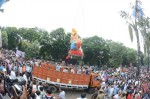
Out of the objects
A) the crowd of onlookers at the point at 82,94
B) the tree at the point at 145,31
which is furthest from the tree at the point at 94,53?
the crowd of onlookers at the point at 82,94

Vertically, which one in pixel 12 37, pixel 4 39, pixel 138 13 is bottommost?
pixel 138 13

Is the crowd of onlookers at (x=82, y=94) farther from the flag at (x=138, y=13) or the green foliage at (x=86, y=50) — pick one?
the green foliage at (x=86, y=50)

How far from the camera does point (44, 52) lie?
58781mm

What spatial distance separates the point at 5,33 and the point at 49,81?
1981 inches

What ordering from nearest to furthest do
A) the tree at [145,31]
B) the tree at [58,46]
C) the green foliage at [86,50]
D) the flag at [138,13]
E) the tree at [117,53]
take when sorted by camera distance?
the flag at [138,13], the tree at [145,31], the tree at [58,46], the green foliage at [86,50], the tree at [117,53]

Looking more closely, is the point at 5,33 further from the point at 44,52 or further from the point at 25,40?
the point at 44,52

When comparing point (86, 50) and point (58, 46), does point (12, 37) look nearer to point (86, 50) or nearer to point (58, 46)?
point (58, 46)

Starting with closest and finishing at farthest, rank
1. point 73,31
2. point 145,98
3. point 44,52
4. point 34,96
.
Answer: point 34,96 < point 145,98 < point 73,31 < point 44,52

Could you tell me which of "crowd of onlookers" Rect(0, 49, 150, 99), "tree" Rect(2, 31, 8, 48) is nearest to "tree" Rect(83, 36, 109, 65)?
"tree" Rect(2, 31, 8, 48)

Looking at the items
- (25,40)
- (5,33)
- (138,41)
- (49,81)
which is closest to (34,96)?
(49,81)

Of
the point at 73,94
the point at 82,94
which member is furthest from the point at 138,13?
the point at 82,94

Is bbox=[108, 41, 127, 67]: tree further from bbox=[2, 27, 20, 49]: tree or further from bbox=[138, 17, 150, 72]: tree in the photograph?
bbox=[138, 17, 150, 72]: tree

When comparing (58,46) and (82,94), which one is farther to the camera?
(58,46)

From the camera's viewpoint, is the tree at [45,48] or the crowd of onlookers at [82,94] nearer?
the crowd of onlookers at [82,94]
